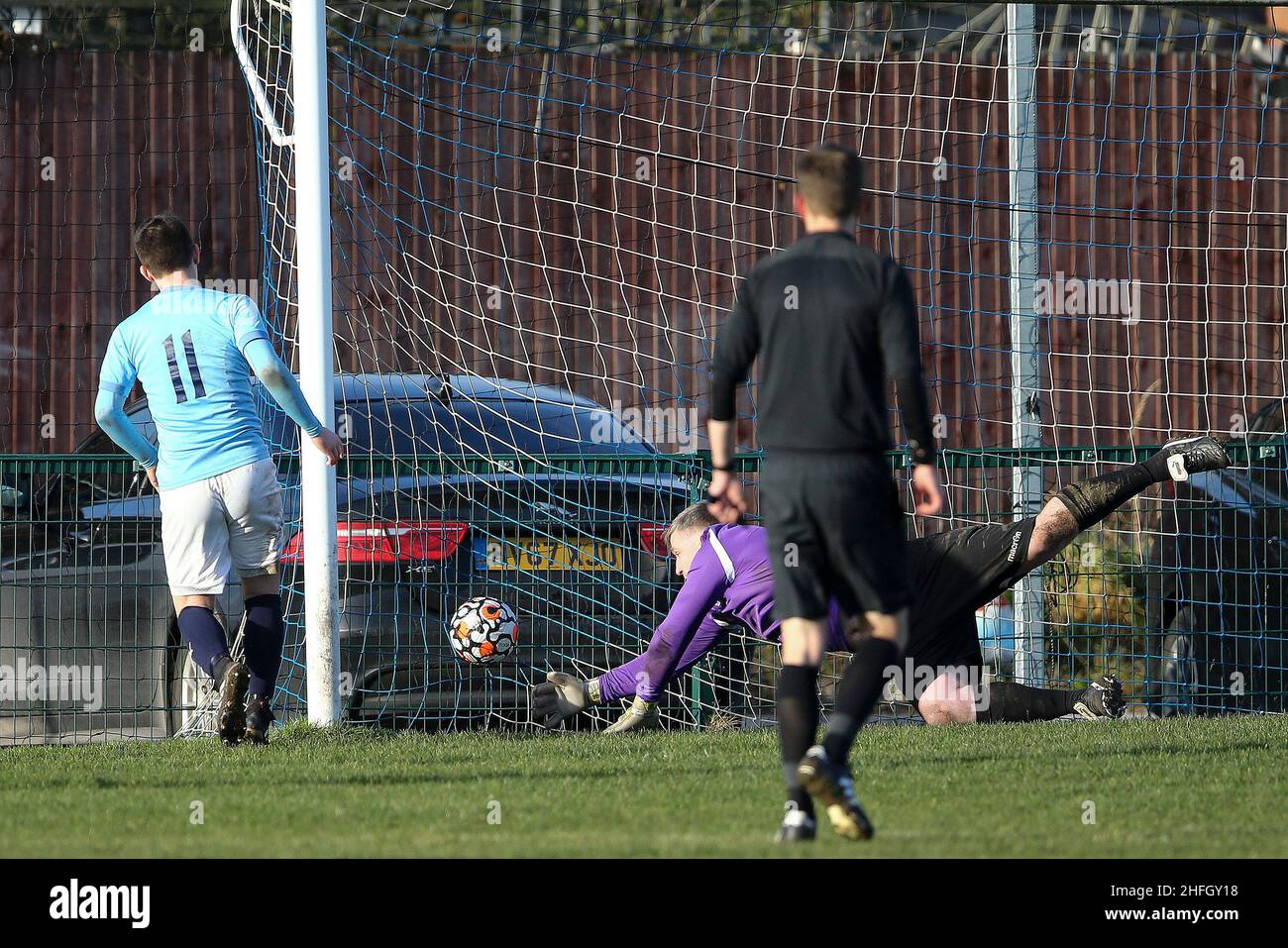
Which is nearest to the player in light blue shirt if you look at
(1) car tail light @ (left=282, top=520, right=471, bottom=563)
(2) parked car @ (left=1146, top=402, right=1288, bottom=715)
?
(1) car tail light @ (left=282, top=520, right=471, bottom=563)

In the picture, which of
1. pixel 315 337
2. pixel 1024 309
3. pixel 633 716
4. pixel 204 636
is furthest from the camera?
pixel 1024 309

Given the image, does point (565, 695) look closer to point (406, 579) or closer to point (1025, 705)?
point (406, 579)

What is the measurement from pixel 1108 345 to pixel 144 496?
28.7 feet

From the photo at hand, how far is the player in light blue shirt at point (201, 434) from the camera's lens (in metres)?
6.10

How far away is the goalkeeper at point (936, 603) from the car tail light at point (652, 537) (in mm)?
535

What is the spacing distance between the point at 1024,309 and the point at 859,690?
4.75m

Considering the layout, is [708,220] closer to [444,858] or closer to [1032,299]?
[1032,299]

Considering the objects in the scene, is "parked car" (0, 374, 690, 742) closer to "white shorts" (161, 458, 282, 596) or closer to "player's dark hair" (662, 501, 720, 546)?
"player's dark hair" (662, 501, 720, 546)

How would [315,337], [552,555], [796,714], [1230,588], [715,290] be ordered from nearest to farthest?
[796,714] → [315,337] → [552,555] → [1230,588] → [715,290]

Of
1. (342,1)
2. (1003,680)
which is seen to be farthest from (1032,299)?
(342,1)

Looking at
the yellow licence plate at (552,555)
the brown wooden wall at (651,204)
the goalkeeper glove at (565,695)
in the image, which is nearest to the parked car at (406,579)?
the yellow licence plate at (552,555)

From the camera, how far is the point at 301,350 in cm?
689

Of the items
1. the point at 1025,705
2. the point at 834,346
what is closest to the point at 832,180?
the point at 834,346

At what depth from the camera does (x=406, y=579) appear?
6.98m
